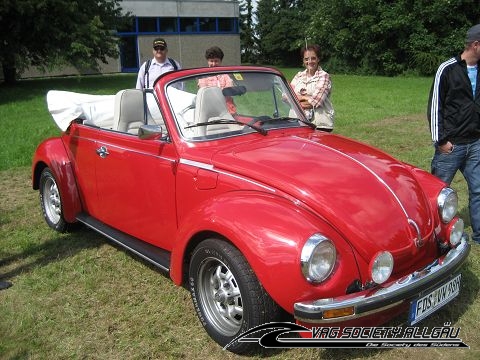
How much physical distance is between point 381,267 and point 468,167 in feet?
7.31

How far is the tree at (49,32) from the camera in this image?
20969 mm

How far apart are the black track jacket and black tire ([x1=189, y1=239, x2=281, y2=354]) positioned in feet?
8.19

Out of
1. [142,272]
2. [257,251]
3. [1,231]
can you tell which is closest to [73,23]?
[1,231]

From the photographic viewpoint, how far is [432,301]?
3102mm

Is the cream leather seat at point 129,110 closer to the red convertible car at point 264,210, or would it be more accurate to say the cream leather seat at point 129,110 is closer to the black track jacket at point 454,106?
the red convertible car at point 264,210

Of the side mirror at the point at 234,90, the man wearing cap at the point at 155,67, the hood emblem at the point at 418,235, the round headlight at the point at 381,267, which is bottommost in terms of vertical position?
the round headlight at the point at 381,267

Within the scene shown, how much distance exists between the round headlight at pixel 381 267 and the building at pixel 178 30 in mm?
36701

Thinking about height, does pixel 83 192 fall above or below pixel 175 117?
below

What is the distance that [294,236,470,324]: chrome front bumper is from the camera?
2.68 m

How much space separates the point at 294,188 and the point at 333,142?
3.15ft

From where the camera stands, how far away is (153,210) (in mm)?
4008

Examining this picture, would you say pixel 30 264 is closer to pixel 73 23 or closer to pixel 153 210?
pixel 153 210

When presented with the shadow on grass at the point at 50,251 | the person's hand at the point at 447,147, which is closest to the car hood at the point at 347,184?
the person's hand at the point at 447,147

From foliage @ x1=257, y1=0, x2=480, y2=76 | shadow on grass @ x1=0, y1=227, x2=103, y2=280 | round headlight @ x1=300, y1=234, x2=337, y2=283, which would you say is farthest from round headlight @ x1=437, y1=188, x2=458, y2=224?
foliage @ x1=257, y1=0, x2=480, y2=76
